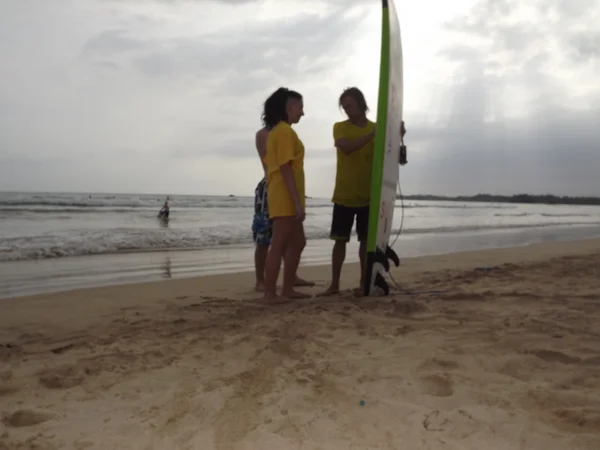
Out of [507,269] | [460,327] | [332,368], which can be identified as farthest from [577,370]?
[507,269]

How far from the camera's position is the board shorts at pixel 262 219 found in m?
3.94

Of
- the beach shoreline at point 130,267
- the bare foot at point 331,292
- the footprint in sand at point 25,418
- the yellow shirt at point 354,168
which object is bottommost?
the beach shoreline at point 130,267

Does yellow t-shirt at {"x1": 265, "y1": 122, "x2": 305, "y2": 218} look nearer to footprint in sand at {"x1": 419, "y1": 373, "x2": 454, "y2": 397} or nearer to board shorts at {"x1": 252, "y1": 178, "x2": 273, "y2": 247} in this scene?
board shorts at {"x1": 252, "y1": 178, "x2": 273, "y2": 247}

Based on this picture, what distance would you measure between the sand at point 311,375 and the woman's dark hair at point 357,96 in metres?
1.41

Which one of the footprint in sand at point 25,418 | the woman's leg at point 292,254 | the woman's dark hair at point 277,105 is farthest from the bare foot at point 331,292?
the footprint in sand at point 25,418

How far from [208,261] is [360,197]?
3.94 meters

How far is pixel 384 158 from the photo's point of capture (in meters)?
3.29

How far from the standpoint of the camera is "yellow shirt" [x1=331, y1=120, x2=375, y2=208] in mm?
3635

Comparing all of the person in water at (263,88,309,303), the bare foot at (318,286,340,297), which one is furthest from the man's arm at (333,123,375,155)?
the bare foot at (318,286,340,297)

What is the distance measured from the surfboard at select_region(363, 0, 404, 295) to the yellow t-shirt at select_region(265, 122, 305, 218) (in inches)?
20.4

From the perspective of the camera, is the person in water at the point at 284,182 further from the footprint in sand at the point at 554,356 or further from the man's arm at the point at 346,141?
the footprint in sand at the point at 554,356

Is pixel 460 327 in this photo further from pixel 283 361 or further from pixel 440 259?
pixel 440 259

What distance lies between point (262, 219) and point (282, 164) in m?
0.77

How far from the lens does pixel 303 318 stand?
9.50ft
